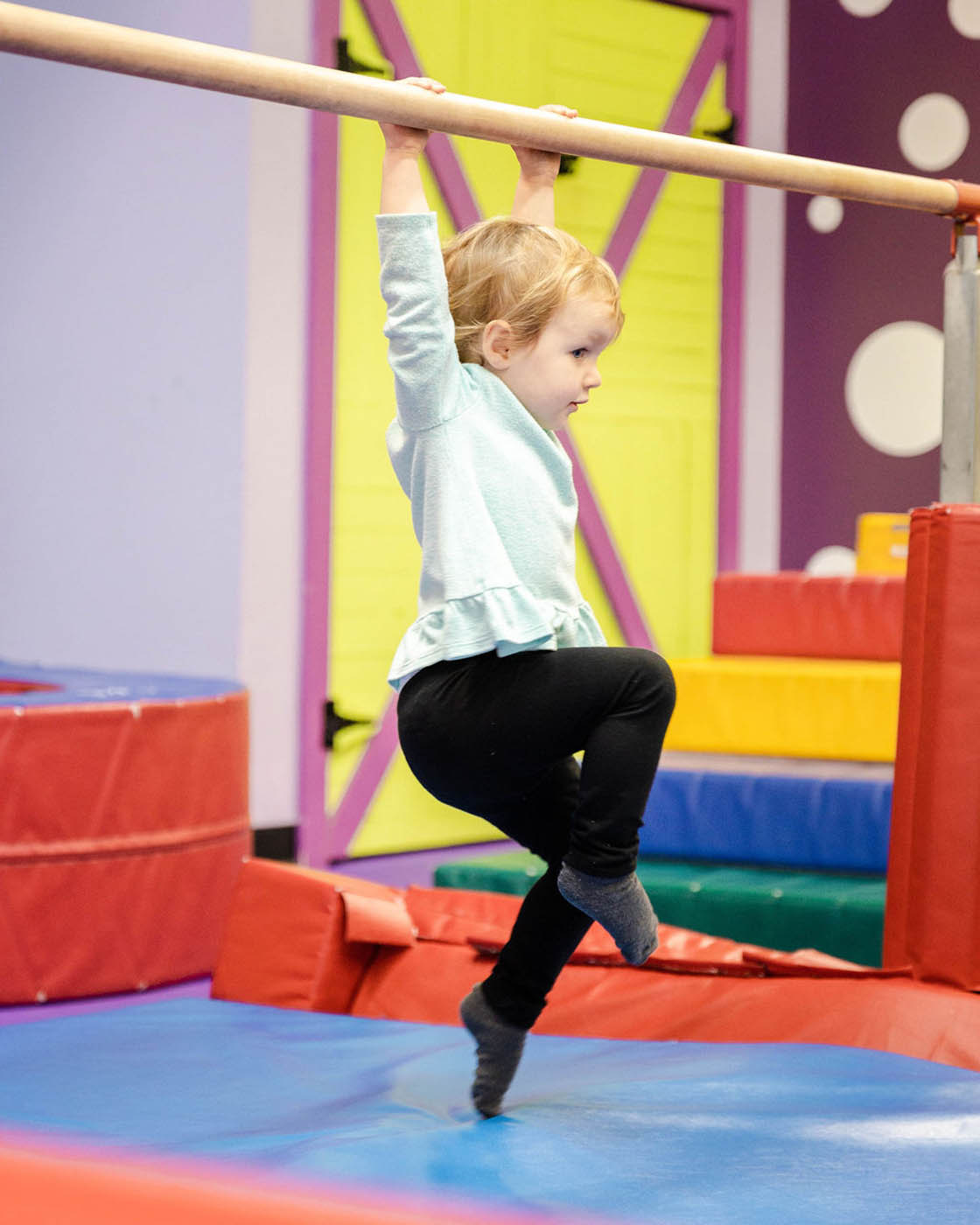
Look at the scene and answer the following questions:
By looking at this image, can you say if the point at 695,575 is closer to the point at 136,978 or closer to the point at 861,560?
the point at 861,560

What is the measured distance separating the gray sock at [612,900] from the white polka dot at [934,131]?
4151 mm

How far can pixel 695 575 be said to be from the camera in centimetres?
550

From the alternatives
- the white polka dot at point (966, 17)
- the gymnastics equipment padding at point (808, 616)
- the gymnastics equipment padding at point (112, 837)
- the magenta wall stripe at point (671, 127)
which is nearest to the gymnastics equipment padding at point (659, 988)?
the gymnastics equipment padding at point (112, 837)

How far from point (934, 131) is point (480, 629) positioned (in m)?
4.19

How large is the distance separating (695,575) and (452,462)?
12.9 feet

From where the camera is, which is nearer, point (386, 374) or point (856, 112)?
point (386, 374)

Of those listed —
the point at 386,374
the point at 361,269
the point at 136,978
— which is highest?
the point at 361,269

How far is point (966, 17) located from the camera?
512 centimetres

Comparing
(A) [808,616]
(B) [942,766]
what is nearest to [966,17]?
(A) [808,616]

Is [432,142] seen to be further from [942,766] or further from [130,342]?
[942,766]

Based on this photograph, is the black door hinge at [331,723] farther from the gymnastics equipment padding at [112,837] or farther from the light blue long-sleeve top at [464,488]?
the light blue long-sleeve top at [464,488]

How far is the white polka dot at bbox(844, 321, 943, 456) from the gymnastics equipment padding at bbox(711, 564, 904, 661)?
154cm

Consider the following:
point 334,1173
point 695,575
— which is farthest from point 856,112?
point 334,1173

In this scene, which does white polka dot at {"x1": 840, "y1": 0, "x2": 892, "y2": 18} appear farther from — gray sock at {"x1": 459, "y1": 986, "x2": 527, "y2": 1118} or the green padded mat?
gray sock at {"x1": 459, "y1": 986, "x2": 527, "y2": 1118}
